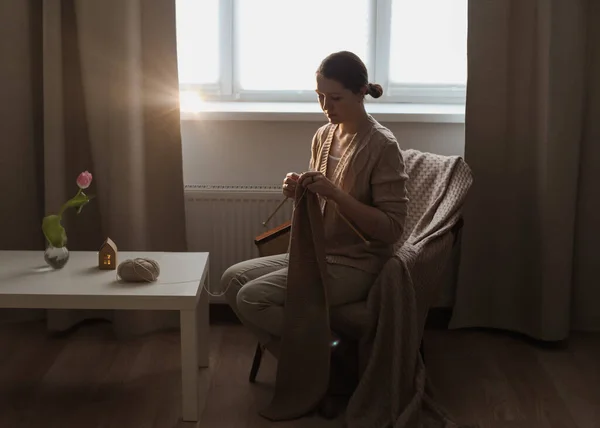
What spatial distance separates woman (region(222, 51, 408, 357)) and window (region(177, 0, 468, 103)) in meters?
0.81

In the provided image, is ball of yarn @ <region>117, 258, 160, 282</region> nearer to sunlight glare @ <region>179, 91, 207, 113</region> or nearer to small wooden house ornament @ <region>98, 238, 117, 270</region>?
small wooden house ornament @ <region>98, 238, 117, 270</region>

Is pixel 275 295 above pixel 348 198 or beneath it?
beneath

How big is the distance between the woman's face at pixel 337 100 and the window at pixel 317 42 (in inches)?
34.5

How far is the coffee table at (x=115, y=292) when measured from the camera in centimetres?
237

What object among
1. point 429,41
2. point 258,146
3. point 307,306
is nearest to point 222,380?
point 307,306

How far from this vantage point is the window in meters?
3.28

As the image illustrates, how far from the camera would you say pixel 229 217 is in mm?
3203

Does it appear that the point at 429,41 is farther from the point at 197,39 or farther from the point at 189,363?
the point at 189,363

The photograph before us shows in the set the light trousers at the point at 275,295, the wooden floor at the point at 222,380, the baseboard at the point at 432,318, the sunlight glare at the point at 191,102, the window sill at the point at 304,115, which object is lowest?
the wooden floor at the point at 222,380

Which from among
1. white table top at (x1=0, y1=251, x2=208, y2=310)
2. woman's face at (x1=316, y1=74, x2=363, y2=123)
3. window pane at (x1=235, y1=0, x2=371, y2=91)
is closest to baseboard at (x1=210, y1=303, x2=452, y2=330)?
white table top at (x1=0, y1=251, x2=208, y2=310)

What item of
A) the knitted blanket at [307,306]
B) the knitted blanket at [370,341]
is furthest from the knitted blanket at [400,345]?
the knitted blanket at [307,306]

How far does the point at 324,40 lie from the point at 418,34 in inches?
14.6

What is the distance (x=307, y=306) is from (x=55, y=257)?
816 millimetres

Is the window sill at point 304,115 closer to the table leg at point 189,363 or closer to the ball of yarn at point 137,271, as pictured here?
the ball of yarn at point 137,271
